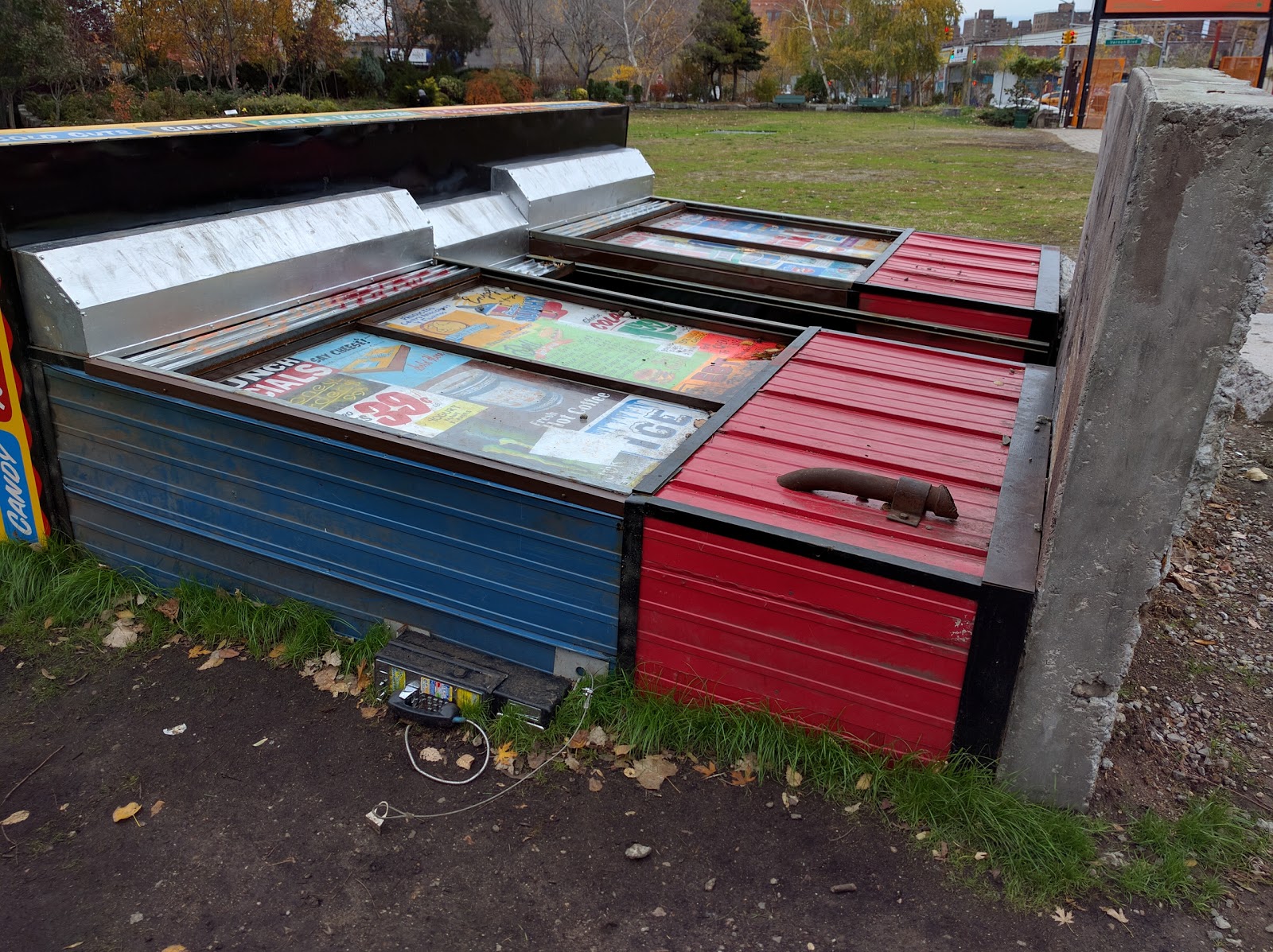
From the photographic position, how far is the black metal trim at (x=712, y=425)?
11.3 ft

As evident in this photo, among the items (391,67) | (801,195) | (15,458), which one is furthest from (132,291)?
(391,67)

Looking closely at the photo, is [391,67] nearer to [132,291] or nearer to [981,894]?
[132,291]

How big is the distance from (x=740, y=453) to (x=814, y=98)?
50636mm

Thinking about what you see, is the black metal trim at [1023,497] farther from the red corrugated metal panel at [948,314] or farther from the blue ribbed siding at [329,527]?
the blue ribbed siding at [329,527]

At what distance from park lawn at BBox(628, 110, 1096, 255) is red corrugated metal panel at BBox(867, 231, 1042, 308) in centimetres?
534

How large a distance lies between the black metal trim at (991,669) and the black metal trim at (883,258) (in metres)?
3.21

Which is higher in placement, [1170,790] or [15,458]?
[15,458]

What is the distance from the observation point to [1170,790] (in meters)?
3.32

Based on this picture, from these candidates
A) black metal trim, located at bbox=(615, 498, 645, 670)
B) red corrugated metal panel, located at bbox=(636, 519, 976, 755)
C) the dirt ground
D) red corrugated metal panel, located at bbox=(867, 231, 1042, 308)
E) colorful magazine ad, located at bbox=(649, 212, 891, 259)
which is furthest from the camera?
colorful magazine ad, located at bbox=(649, 212, 891, 259)

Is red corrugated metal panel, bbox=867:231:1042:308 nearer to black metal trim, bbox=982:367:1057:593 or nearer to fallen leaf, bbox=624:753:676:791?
black metal trim, bbox=982:367:1057:593

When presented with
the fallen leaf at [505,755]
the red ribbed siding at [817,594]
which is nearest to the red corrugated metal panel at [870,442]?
the red ribbed siding at [817,594]

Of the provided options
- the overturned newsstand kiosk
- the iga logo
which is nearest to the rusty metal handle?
the overturned newsstand kiosk

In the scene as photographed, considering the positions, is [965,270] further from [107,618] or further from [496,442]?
[107,618]

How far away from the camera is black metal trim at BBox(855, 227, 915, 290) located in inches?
232
